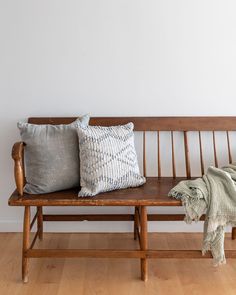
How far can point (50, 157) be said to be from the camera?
2.00 meters

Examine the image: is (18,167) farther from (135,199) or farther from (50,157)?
(135,199)

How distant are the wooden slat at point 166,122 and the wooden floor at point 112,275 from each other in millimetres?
719

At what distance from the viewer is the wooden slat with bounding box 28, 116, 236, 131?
2270 mm

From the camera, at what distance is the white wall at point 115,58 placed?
224 cm

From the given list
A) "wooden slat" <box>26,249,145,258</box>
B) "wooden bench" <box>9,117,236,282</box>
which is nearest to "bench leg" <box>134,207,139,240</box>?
"wooden bench" <box>9,117,236,282</box>

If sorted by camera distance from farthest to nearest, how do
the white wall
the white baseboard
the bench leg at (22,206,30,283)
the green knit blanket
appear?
1. the white baseboard
2. the white wall
3. the bench leg at (22,206,30,283)
4. the green knit blanket

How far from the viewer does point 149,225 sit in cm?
248

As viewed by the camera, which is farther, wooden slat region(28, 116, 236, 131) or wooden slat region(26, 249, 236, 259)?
wooden slat region(28, 116, 236, 131)

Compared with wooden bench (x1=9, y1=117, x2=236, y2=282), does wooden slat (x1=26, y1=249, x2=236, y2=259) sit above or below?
below

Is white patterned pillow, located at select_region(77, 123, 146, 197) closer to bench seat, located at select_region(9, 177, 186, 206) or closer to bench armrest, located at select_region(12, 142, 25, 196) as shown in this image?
bench seat, located at select_region(9, 177, 186, 206)

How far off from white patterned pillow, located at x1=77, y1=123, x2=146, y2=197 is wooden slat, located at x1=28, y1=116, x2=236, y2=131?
0.69ft

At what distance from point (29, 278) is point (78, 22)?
1.48 meters

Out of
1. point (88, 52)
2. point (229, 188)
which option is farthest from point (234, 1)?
point (229, 188)

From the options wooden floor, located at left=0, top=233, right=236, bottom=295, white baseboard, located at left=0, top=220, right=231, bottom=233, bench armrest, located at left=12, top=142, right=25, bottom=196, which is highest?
bench armrest, located at left=12, top=142, right=25, bottom=196
